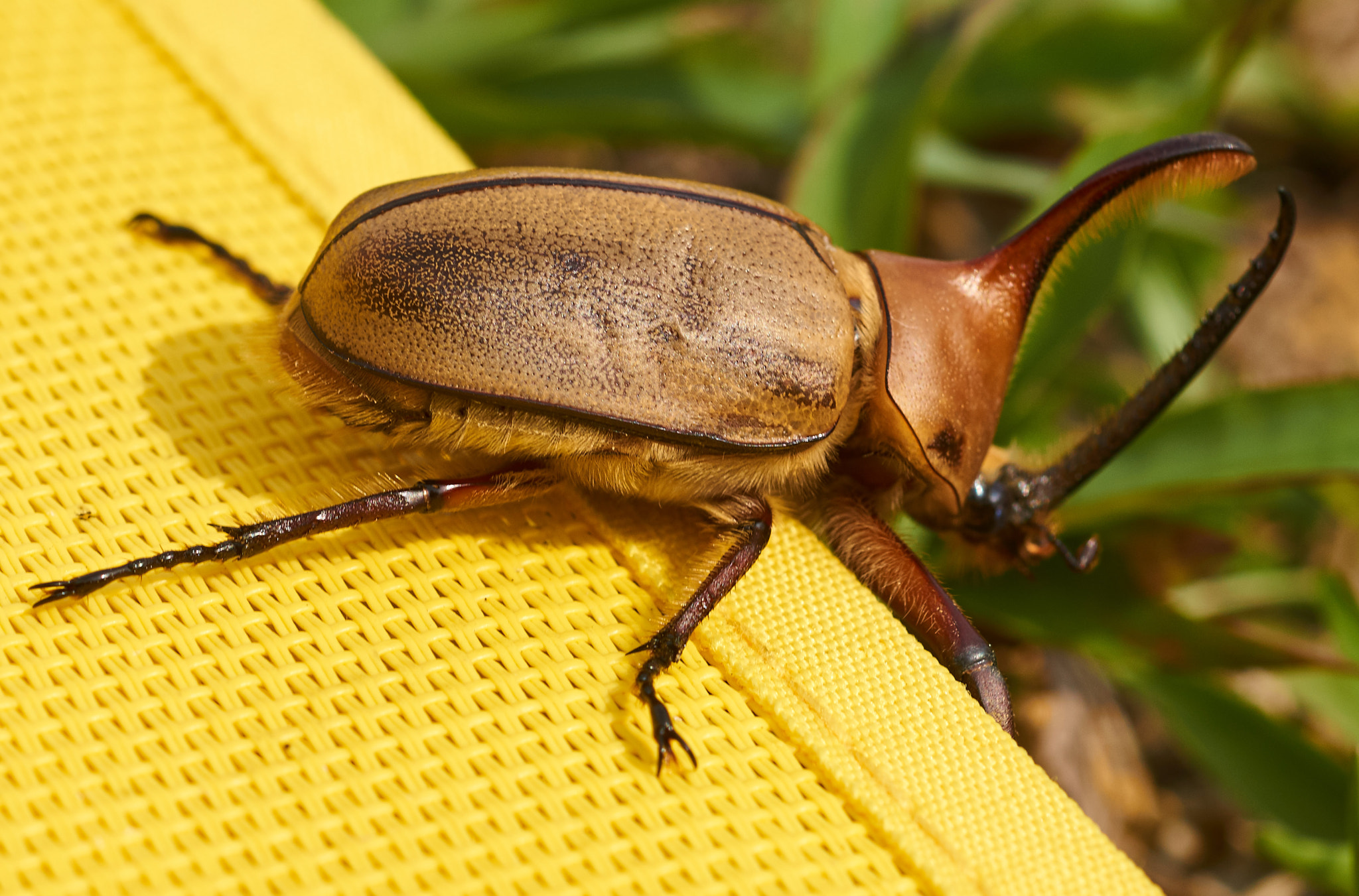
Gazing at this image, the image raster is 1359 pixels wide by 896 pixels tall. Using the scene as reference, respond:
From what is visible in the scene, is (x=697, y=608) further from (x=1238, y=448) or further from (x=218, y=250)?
(x=1238, y=448)

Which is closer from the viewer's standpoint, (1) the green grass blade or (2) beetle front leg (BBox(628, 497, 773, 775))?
(2) beetle front leg (BBox(628, 497, 773, 775))

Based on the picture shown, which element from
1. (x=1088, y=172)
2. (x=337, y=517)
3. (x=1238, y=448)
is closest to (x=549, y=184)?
(x=337, y=517)

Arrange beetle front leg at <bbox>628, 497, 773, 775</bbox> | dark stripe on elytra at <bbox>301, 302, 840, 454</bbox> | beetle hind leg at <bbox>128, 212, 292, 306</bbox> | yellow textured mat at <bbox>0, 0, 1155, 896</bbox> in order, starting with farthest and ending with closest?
beetle hind leg at <bbox>128, 212, 292, 306</bbox> → dark stripe on elytra at <bbox>301, 302, 840, 454</bbox> → beetle front leg at <bbox>628, 497, 773, 775</bbox> → yellow textured mat at <bbox>0, 0, 1155, 896</bbox>

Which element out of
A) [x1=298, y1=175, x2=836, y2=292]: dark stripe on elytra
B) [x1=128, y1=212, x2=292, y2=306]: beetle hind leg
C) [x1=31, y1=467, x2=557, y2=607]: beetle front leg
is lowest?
[x1=31, y1=467, x2=557, y2=607]: beetle front leg

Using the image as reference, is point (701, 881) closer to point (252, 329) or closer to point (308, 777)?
point (308, 777)

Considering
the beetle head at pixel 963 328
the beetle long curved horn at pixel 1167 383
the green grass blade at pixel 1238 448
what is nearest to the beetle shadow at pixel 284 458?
the beetle head at pixel 963 328

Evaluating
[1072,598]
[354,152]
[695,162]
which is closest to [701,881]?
[1072,598]

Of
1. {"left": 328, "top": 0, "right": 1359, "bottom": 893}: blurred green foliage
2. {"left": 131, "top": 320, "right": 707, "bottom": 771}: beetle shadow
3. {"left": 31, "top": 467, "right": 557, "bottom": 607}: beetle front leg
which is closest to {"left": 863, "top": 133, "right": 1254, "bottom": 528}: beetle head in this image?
{"left": 328, "top": 0, "right": 1359, "bottom": 893}: blurred green foliage

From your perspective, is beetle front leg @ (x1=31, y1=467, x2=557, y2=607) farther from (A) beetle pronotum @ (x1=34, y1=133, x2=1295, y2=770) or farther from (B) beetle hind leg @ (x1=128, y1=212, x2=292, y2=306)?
(B) beetle hind leg @ (x1=128, y1=212, x2=292, y2=306)
